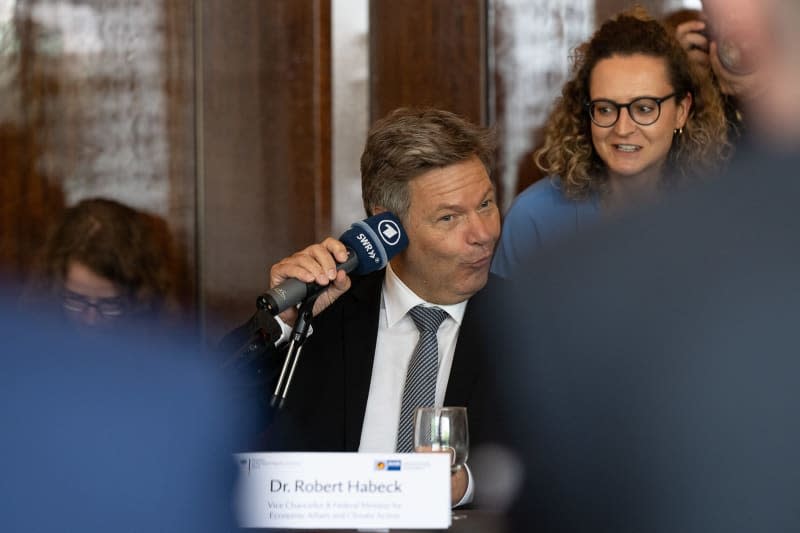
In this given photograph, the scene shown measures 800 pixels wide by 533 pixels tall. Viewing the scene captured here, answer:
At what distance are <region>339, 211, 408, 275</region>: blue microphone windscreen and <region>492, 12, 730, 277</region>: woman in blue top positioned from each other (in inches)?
24.2

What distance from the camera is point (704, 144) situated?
115 inches

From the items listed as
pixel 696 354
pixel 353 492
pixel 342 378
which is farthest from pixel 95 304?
pixel 696 354

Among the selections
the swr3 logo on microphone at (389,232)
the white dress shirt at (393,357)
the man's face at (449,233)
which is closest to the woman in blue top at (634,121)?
the man's face at (449,233)

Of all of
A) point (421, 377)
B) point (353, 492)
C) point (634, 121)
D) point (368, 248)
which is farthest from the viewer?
point (634, 121)

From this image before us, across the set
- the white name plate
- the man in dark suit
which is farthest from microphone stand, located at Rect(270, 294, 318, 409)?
the man in dark suit

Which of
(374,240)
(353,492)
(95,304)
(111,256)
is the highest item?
(374,240)

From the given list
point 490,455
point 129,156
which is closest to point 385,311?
point 490,455

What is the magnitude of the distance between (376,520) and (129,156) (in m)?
2.21

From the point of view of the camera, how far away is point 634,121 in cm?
296

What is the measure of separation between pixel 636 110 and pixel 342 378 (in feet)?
3.26

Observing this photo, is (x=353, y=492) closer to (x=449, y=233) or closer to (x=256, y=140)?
(x=449, y=233)

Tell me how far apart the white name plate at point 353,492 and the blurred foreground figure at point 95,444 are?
0.61 m

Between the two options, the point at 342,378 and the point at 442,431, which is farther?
the point at 342,378

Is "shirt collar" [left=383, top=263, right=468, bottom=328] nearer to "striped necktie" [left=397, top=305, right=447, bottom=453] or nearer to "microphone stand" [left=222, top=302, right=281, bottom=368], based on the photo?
"striped necktie" [left=397, top=305, right=447, bottom=453]
